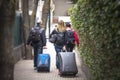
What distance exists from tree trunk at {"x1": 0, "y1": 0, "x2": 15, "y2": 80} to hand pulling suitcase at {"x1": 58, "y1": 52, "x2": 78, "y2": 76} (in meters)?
4.04

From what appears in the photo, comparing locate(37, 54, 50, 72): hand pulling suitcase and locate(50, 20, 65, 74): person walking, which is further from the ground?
locate(50, 20, 65, 74): person walking

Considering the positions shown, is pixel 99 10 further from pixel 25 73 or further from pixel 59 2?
pixel 59 2

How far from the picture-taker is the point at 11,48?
398 inches

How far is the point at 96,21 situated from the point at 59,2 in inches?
2720

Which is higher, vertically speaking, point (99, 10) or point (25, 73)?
point (99, 10)

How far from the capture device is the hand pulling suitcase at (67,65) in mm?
14070

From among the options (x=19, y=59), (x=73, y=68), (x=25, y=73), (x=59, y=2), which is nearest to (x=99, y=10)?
(x=73, y=68)

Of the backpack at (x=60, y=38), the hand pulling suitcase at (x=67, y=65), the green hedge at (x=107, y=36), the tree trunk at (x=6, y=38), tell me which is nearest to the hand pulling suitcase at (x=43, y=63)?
the backpack at (x=60, y=38)

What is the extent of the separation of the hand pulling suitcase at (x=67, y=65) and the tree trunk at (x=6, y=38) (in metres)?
4.04

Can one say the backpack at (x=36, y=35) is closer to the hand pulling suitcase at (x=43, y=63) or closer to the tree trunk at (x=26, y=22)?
the hand pulling suitcase at (x=43, y=63)

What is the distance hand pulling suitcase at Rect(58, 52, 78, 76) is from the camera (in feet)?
46.2

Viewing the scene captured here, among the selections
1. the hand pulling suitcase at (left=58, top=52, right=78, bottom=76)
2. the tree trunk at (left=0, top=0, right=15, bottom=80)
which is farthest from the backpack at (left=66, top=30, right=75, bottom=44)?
the tree trunk at (left=0, top=0, right=15, bottom=80)

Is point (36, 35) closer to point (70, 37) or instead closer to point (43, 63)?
point (43, 63)

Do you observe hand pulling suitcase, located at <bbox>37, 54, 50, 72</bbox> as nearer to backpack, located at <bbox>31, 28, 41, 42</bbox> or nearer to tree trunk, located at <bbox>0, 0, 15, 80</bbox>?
backpack, located at <bbox>31, 28, 41, 42</bbox>
